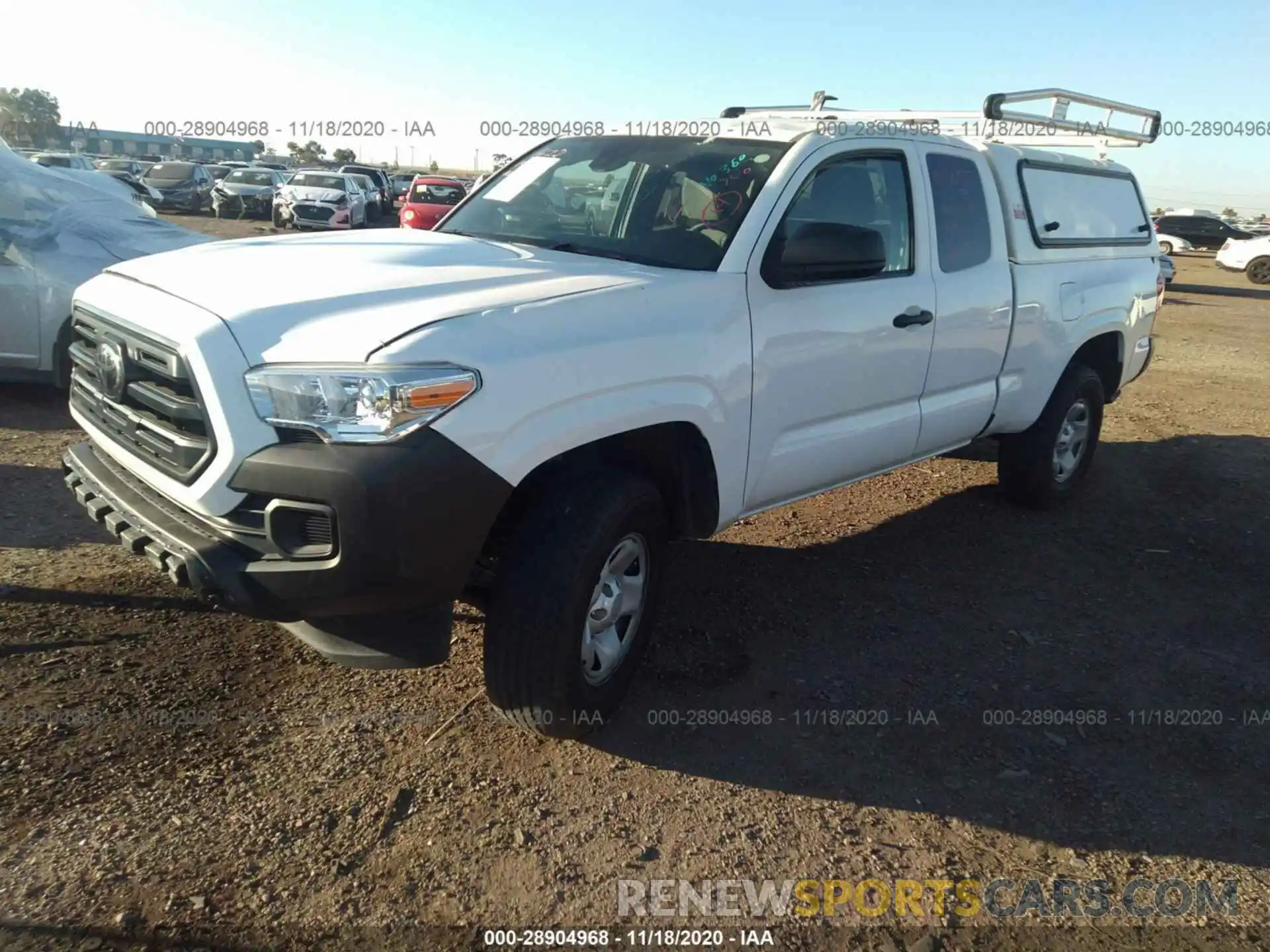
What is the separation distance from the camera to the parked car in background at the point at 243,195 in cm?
2705

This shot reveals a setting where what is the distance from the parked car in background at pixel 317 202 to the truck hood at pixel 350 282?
20.9 metres

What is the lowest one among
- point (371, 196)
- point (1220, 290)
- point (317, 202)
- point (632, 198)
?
point (1220, 290)

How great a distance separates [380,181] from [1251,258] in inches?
986

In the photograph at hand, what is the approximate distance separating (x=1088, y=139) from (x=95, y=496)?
21.3 ft

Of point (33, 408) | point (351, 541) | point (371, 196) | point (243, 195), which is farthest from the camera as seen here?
point (371, 196)

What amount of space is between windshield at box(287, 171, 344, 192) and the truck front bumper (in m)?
23.2

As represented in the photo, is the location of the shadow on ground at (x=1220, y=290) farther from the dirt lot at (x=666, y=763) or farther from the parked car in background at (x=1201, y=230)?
the dirt lot at (x=666, y=763)

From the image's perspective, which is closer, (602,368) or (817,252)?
(602,368)

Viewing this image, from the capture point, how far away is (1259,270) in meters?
26.9

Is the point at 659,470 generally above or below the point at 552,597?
above

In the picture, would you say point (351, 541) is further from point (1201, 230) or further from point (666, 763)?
point (1201, 230)

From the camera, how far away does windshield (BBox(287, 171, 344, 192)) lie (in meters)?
24.1

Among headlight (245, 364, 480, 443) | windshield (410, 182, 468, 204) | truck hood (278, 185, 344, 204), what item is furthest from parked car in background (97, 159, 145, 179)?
headlight (245, 364, 480, 443)

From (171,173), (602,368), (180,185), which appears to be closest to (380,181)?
(180,185)
